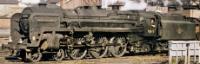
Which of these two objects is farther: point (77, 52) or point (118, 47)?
point (118, 47)

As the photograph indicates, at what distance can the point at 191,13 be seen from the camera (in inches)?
1551

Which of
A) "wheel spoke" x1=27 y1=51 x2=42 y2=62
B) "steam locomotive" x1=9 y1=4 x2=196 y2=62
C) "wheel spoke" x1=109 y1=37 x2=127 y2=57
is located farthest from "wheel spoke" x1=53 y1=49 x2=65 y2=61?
"wheel spoke" x1=109 y1=37 x2=127 y2=57

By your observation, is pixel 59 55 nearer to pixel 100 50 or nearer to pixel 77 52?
pixel 77 52

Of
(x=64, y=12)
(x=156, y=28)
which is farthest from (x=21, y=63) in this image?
(x=156, y=28)

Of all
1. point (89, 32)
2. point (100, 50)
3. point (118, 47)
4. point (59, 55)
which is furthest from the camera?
point (118, 47)

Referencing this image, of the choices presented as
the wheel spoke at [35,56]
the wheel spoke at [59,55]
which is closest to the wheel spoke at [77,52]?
the wheel spoke at [59,55]

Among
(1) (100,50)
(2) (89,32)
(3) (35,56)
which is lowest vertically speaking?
(1) (100,50)

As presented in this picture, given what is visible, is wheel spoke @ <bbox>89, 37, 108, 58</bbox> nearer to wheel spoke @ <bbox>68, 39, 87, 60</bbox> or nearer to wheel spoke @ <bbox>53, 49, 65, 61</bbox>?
wheel spoke @ <bbox>68, 39, 87, 60</bbox>

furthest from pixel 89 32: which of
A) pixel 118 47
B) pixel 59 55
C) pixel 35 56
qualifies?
pixel 35 56

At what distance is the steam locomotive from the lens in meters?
21.3

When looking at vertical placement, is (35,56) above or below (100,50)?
above

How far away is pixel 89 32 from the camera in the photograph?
22.9m

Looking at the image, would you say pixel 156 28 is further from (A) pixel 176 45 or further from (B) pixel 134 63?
(A) pixel 176 45

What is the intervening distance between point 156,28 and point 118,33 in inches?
93.8
